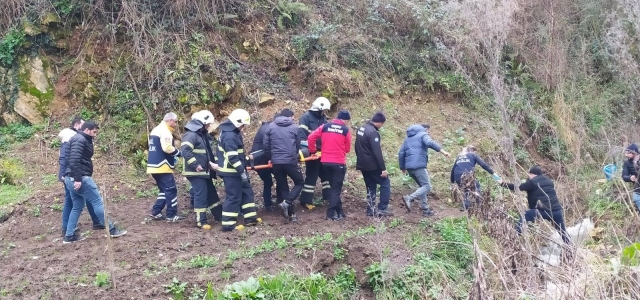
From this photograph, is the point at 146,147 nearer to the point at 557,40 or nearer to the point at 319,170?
the point at 319,170

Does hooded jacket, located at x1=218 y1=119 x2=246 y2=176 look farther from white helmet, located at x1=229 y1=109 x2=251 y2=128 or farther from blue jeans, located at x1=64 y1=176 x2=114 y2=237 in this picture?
blue jeans, located at x1=64 y1=176 x2=114 y2=237

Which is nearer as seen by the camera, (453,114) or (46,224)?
(46,224)

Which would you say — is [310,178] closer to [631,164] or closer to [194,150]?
[194,150]

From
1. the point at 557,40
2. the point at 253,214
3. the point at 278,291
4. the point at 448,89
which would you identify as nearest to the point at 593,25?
the point at 557,40

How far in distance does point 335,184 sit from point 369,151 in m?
0.73

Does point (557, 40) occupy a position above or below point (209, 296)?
above

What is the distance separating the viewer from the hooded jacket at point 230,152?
332 inches

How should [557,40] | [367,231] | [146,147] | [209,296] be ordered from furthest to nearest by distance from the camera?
[557,40], [146,147], [367,231], [209,296]

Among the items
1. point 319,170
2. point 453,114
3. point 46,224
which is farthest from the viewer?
point 453,114

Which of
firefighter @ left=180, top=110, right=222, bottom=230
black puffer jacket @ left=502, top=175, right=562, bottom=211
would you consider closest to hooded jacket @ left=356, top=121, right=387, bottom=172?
black puffer jacket @ left=502, top=175, right=562, bottom=211

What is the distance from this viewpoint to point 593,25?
674 inches

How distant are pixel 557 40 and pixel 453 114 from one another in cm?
441

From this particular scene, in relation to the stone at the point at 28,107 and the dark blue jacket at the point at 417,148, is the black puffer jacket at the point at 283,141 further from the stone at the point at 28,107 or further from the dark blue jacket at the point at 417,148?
the stone at the point at 28,107

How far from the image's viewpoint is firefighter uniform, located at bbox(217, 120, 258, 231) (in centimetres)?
845
